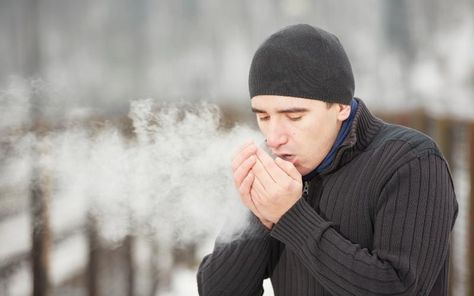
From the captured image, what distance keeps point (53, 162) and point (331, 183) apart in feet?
5.05

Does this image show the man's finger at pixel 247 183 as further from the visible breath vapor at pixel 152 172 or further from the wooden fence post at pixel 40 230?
the wooden fence post at pixel 40 230

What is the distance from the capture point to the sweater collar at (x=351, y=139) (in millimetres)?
1113

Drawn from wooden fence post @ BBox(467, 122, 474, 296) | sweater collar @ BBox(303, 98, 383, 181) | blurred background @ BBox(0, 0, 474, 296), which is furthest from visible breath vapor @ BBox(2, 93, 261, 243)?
wooden fence post @ BBox(467, 122, 474, 296)

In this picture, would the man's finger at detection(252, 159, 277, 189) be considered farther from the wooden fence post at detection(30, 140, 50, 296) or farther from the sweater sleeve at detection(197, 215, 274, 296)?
the wooden fence post at detection(30, 140, 50, 296)

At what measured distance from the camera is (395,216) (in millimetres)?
972

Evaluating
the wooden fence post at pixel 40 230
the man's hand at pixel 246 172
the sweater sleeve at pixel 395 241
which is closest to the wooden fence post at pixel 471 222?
the sweater sleeve at pixel 395 241

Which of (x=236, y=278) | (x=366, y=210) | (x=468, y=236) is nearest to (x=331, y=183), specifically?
(x=366, y=210)

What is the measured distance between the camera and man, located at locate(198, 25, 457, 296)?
0.96m

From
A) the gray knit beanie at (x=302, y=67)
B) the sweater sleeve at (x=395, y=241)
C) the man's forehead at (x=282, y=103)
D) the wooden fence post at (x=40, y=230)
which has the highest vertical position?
the gray knit beanie at (x=302, y=67)

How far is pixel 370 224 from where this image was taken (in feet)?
3.44

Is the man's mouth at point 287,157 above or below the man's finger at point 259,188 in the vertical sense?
above

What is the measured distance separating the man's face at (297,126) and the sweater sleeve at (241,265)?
187 millimetres

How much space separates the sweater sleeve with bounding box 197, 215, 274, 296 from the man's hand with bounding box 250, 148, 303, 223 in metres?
0.14

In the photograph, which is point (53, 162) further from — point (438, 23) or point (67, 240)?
point (438, 23)
